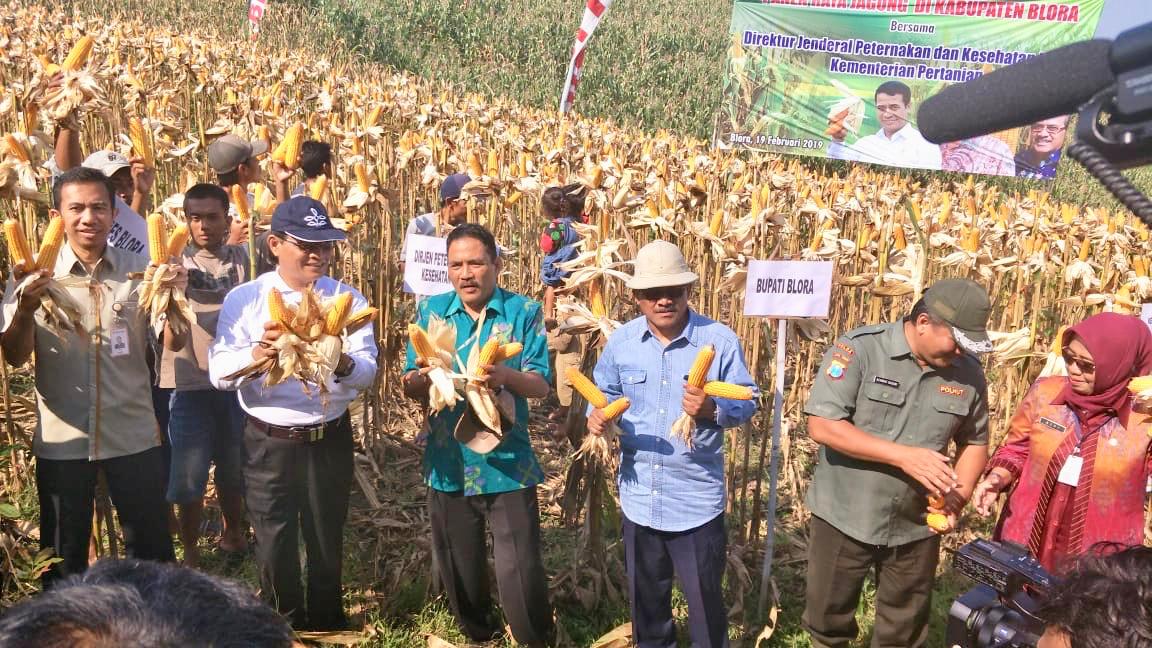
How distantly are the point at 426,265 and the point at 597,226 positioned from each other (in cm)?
100

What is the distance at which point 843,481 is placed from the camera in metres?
3.27

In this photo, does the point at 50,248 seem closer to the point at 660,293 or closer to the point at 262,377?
the point at 262,377

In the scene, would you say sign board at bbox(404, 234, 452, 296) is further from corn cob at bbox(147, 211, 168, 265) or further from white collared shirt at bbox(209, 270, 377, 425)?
corn cob at bbox(147, 211, 168, 265)

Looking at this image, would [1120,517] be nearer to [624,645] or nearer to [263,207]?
[624,645]

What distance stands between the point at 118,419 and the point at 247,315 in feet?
2.00

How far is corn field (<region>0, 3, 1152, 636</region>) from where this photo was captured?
4125 mm

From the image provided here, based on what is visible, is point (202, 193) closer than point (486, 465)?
No

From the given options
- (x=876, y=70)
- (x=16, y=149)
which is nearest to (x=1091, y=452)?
(x=16, y=149)

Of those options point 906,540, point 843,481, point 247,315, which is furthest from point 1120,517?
point 247,315

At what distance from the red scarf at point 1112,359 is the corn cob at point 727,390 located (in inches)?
46.6

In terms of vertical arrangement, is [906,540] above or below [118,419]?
below

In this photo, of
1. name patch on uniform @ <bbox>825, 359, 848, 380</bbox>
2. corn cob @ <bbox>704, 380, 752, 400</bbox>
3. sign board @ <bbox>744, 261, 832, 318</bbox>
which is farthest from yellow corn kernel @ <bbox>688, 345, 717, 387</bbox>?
sign board @ <bbox>744, 261, 832, 318</bbox>

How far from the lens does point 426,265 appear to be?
4.02 m

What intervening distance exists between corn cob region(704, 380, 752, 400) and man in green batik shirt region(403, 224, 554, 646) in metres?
0.65
